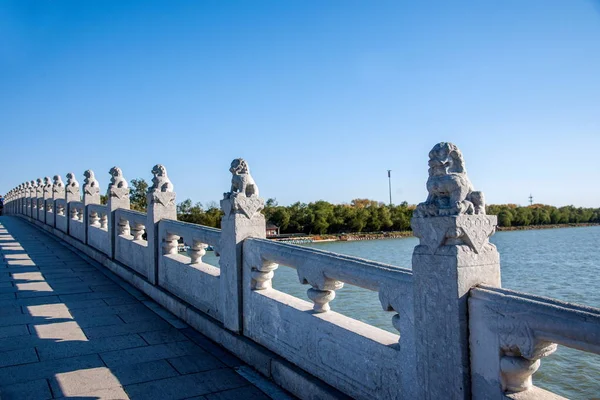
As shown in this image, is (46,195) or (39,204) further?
(39,204)

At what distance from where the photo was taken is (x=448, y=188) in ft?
8.69

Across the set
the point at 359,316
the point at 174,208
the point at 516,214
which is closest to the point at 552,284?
the point at 359,316

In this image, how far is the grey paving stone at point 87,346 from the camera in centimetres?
474

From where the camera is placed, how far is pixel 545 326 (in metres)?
2.20

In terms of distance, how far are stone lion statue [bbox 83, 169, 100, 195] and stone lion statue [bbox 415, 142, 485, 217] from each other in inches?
428

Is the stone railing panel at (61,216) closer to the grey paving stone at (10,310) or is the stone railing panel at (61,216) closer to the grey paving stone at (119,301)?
the grey paving stone at (119,301)

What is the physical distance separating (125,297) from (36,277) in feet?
7.57

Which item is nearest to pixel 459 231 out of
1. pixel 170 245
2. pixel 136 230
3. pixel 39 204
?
pixel 170 245

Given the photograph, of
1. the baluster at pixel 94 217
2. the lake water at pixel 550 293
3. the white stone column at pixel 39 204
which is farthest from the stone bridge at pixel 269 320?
the white stone column at pixel 39 204

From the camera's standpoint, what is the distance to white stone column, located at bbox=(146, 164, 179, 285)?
7215 mm

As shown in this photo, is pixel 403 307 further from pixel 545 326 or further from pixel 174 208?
pixel 174 208

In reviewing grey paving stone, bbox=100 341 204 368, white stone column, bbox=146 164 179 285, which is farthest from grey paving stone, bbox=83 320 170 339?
white stone column, bbox=146 164 179 285

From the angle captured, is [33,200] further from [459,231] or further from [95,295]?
[459,231]

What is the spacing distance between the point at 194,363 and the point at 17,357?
65.2 inches
